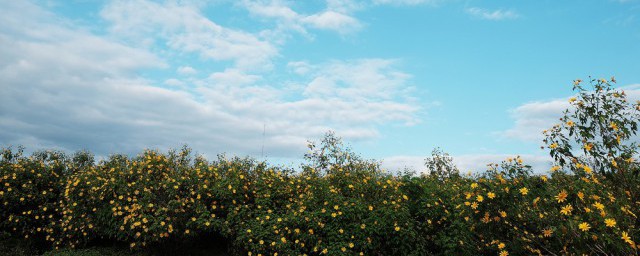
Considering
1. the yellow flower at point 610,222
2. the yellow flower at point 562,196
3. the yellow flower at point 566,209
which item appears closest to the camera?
the yellow flower at point 610,222

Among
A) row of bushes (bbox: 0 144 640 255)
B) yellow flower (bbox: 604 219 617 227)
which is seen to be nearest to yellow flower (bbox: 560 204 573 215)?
row of bushes (bbox: 0 144 640 255)

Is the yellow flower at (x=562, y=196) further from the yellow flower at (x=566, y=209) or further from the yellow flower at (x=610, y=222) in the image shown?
the yellow flower at (x=610, y=222)

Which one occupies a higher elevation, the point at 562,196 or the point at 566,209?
the point at 562,196

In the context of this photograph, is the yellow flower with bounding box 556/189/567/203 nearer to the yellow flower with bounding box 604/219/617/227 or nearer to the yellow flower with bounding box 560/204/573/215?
the yellow flower with bounding box 560/204/573/215

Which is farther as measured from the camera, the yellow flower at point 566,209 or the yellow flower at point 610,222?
the yellow flower at point 566,209

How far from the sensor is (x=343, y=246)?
739cm

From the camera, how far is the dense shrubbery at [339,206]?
4.81 meters

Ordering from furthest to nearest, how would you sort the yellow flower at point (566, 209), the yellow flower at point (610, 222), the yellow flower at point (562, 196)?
the yellow flower at point (562, 196) < the yellow flower at point (566, 209) < the yellow flower at point (610, 222)

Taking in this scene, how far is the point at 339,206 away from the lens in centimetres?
788

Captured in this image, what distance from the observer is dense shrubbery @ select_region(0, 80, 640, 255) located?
4809 mm

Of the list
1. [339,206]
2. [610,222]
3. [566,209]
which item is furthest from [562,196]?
[339,206]

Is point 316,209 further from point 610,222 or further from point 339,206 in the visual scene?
point 610,222

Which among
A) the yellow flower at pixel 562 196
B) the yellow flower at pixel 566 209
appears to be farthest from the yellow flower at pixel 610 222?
the yellow flower at pixel 562 196

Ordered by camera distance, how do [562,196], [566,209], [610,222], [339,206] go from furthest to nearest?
[339,206] → [562,196] → [566,209] → [610,222]
